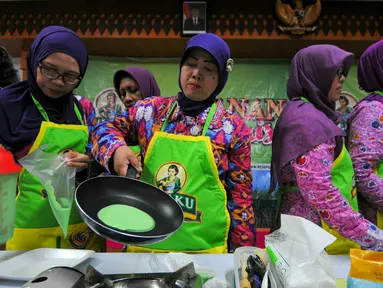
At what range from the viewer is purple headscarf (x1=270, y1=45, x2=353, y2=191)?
3.56 feet

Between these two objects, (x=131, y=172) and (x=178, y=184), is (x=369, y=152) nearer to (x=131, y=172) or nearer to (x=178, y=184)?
(x=178, y=184)

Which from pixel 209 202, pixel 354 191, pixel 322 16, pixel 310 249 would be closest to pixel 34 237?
pixel 209 202

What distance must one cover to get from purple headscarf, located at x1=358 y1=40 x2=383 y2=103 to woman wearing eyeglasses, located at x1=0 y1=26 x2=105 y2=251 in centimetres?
113

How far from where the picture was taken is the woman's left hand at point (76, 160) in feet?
3.33

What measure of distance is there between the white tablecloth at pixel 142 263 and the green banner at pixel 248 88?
7.06 feet

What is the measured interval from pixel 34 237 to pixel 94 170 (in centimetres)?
29

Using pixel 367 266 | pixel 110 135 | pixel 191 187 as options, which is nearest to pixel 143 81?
pixel 110 135

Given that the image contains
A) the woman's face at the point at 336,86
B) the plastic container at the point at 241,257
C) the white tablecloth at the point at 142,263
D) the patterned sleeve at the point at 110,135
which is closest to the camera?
the plastic container at the point at 241,257

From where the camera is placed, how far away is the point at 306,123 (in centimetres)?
111

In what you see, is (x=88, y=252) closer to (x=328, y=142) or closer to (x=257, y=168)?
(x=328, y=142)

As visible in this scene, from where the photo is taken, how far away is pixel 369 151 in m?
1.16

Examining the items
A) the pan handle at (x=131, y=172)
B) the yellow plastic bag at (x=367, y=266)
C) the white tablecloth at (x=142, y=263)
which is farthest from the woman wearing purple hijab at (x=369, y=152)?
the pan handle at (x=131, y=172)

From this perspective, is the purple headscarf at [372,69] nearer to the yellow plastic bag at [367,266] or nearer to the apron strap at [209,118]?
the apron strap at [209,118]

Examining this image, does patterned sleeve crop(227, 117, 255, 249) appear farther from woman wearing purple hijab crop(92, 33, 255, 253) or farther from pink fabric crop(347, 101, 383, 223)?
pink fabric crop(347, 101, 383, 223)
